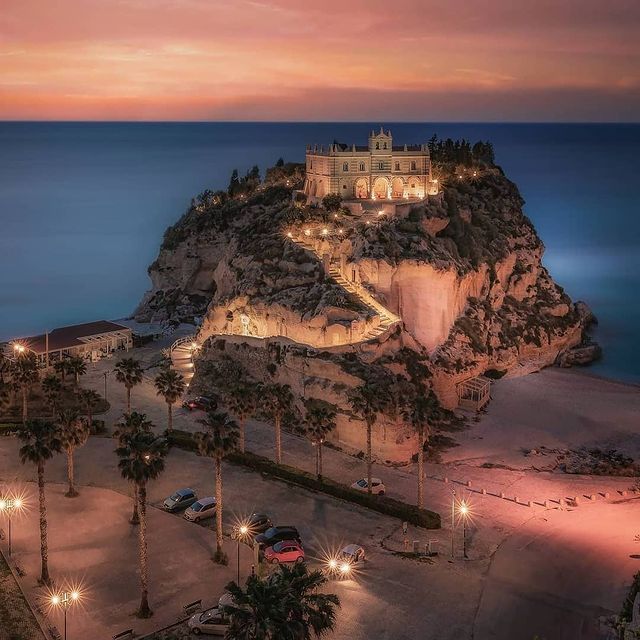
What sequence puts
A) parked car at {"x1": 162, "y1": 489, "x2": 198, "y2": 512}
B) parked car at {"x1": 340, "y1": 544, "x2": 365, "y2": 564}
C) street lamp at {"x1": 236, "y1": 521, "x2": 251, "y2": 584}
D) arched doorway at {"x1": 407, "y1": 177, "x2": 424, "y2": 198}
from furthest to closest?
arched doorway at {"x1": 407, "y1": 177, "x2": 424, "y2": 198} → parked car at {"x1": 162, "y1": 489, "x2": 198, "y2": 512} → street lamp at {"x1": 236, "y1": 521, "x2": 251, "y2": 584} → parked car at {"x1": 340, "y1": 544, "x2": 365, "y2": 564}

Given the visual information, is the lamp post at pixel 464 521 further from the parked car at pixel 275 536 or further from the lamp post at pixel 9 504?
the lamp post at pixel 9 504

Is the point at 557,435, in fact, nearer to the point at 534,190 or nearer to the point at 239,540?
the point at 239,540

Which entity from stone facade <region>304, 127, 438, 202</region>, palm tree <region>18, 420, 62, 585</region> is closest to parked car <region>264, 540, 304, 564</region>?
palm tree <region>18, 420, 62, 585</region>

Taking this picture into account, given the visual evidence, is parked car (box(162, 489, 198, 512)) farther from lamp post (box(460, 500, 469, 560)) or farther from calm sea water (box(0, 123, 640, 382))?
calm sea water (box(0, 123, 640, 382))

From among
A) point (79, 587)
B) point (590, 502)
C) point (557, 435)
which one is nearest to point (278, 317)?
point (557, 435)

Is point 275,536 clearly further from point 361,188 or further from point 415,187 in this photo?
point 415,187
